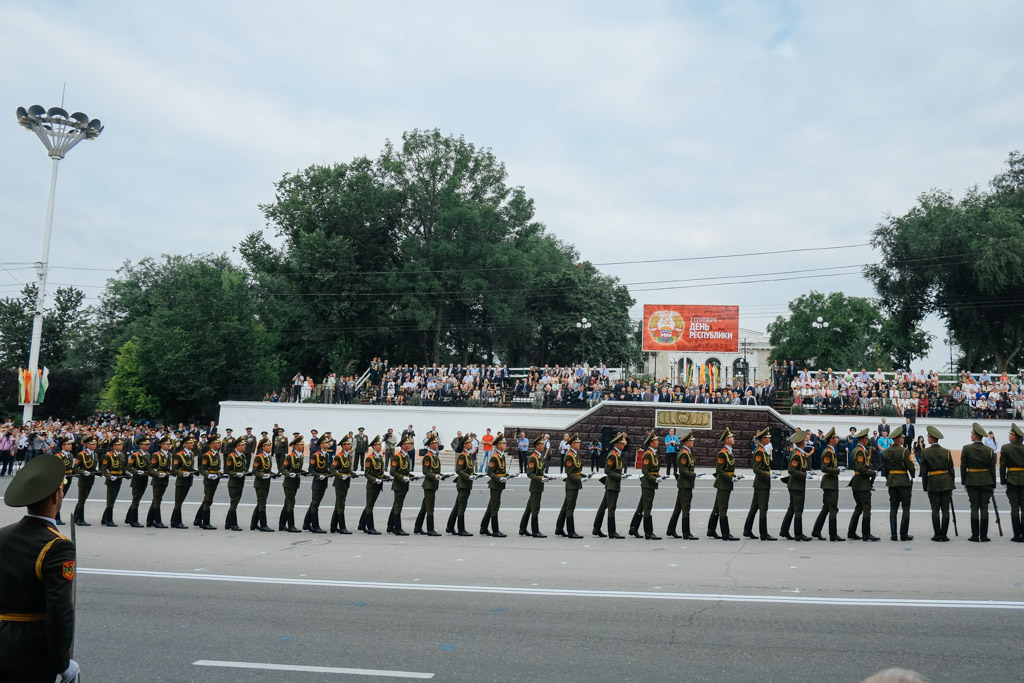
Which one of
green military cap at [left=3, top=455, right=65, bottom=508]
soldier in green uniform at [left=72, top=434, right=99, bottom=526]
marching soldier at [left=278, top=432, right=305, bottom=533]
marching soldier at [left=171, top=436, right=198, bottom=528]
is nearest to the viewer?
green military cap at [left=3, top=455, right=65, bottom=508]

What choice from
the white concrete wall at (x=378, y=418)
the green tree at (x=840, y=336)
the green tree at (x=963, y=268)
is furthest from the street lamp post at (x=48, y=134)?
the green tree at (x=840, y=336)

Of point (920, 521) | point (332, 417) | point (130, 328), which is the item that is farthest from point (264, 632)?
point (130, 328)

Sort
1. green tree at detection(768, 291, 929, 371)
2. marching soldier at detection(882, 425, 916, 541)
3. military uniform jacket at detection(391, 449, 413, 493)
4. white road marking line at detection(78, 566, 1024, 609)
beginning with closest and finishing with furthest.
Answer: white road marking line at detection(78, 566, 1024, 609)
marching soldier at detection(882, 425, 916, 541)
military uniform jacket at detection(391, 449, 413, 493)
green tree at detection(768, 291, 929, 371)

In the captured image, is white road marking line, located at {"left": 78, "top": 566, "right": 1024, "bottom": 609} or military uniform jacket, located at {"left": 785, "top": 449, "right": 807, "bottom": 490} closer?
white road marking line, located at {"left": 78, "top": 566, "right": 1024, "bottom": 609}

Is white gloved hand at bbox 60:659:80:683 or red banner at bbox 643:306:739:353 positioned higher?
red banner at bbox 643:306:739:353

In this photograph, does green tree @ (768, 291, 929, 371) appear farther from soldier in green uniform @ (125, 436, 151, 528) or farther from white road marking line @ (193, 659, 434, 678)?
white road marking line @ (193, 659, 434, 678)

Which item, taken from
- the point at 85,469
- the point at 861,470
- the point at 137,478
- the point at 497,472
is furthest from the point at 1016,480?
the point at 85,469

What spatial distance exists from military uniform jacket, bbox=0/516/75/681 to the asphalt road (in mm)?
2860

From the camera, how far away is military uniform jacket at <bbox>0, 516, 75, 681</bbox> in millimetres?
3980

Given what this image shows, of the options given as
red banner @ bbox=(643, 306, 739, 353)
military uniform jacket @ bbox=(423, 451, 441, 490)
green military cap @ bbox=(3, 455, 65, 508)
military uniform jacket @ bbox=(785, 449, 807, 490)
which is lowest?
military uniform jacket @ bbox=(423, 451, 441, 490)

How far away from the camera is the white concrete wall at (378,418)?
3634cm

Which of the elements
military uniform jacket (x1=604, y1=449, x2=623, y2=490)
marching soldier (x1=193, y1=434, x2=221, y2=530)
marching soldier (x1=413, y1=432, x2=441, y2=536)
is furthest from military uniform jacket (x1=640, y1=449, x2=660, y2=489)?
marching soldier (x1=193, y1=434, x2=221, y2=530)

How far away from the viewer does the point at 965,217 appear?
44562 mm

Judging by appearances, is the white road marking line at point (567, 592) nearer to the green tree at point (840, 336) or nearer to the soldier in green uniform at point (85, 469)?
the soldier in green uniform at point (85, 469)
